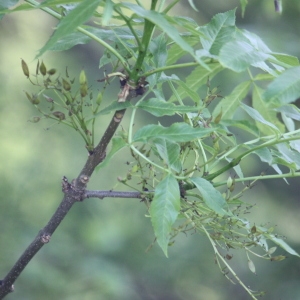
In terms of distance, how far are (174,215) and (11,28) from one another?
183cm

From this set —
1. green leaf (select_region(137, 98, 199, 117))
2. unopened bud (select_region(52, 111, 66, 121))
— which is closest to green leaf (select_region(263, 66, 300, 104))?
green leaf (select_region(137, 98, 199, 117))

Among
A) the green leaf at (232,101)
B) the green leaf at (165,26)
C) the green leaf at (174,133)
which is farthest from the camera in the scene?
the green leaf at (232,101)

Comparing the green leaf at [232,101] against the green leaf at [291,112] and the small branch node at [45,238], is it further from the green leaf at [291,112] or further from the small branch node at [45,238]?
the small branch node at [45,238]

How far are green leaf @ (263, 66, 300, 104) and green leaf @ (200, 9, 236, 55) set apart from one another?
0.29ft

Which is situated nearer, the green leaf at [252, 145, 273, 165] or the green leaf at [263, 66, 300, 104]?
the green leaf at [263, 66, 300, 104]

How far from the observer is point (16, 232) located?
198 centimetres

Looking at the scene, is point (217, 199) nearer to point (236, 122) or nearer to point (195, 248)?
point (236, 122)

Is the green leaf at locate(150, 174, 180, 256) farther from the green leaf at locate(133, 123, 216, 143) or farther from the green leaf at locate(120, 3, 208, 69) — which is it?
the green leaf at locate(120, 3, 208, 69)

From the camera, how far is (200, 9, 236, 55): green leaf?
1.96 feet

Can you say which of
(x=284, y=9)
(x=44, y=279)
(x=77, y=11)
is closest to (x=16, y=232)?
(x=44, y=279)

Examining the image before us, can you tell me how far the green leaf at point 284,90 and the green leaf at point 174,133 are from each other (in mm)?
77

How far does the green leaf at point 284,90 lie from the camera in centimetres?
52

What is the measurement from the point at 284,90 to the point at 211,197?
0.14 m

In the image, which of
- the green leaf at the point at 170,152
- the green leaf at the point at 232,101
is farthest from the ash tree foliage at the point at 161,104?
the green leaf at the point at 232,101
